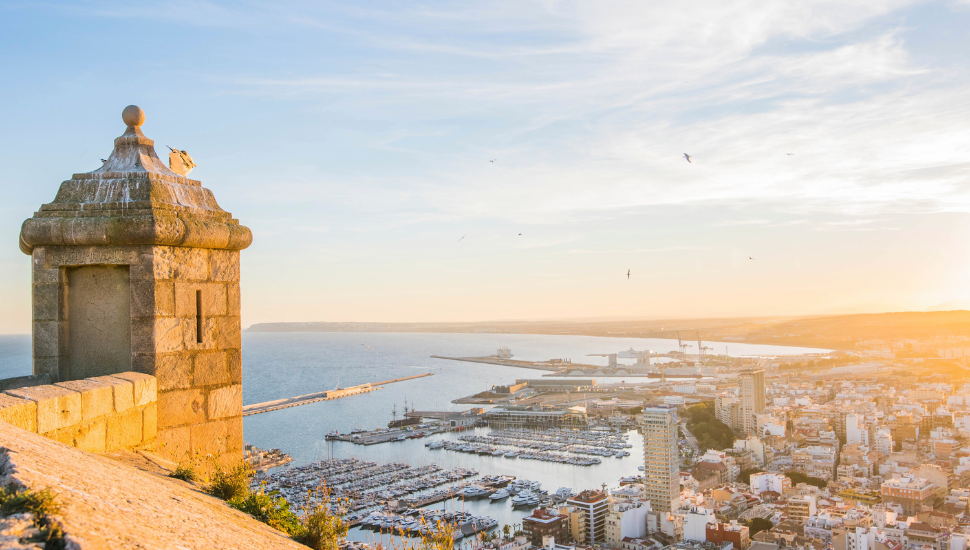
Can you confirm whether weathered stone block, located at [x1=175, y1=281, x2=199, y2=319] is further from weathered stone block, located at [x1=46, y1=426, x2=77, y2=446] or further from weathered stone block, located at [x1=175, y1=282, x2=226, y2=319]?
weathered stone block, located at [x1=46, y1=426, x2=77, y2=446]

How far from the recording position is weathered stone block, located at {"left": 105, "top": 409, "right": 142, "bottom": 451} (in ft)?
6.40

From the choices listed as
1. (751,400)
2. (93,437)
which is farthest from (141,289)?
(751,400)

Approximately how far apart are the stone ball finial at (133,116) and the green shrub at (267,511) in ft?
4.50

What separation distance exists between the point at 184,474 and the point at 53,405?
388mm

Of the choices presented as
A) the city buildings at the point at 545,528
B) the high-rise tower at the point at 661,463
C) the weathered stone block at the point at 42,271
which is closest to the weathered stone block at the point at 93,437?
the weathered stone block at the point at 42,271

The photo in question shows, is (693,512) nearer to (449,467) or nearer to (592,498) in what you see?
(592,498)

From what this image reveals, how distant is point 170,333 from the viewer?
2203mm

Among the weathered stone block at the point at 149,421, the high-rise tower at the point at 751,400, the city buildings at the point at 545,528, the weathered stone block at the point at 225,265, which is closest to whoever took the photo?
the weathered stone block at the point at 149,421

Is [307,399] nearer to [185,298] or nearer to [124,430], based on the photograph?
[185,298]

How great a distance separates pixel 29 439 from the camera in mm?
1403

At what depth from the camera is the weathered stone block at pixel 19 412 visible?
5.14 ft

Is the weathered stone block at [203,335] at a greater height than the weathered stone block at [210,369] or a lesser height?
greater

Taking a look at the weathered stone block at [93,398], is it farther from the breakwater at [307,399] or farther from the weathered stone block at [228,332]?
the breakwater at [307,399]

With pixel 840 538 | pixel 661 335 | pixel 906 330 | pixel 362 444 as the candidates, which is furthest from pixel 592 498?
pixel 661 335
